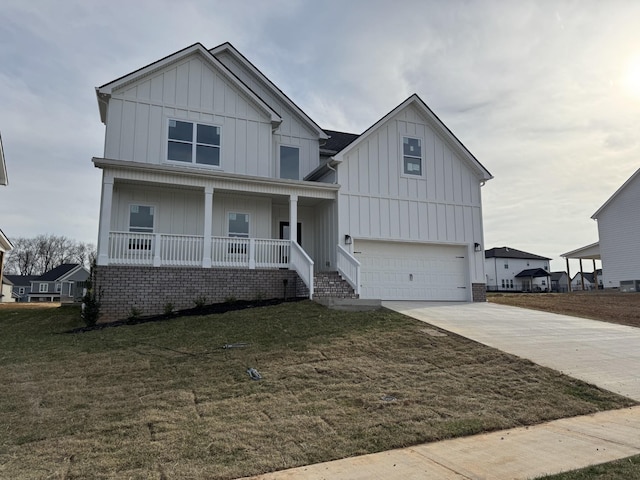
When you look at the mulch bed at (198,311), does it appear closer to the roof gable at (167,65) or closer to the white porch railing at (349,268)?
the white porch railing at (349,268)

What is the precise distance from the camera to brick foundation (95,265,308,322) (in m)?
13.0

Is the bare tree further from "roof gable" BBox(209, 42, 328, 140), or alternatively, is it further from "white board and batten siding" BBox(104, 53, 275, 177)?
"white board and batten siding" BBox(104, 53, 275, 177)

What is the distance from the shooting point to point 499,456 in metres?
4.57

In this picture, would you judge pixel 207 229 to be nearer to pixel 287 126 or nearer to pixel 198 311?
pixel 198 311

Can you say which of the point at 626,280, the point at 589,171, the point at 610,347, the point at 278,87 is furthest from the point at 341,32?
the point at 626,280

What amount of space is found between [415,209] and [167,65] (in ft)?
34.0

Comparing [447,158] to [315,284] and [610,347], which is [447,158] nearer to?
[315,284]

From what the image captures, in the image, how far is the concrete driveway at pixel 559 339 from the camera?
300 inches

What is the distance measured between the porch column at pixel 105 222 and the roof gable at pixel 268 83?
8.24m

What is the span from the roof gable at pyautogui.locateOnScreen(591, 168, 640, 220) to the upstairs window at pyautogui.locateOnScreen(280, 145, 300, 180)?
67.4ft

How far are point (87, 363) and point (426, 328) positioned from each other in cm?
689

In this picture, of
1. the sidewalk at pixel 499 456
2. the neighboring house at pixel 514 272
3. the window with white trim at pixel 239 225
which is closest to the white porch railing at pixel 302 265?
the window with white trim at pixel 239 225

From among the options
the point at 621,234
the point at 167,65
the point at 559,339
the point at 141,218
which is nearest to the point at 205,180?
the point at 141,218

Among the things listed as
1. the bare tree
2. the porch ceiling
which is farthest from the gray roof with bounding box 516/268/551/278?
the bare tree
